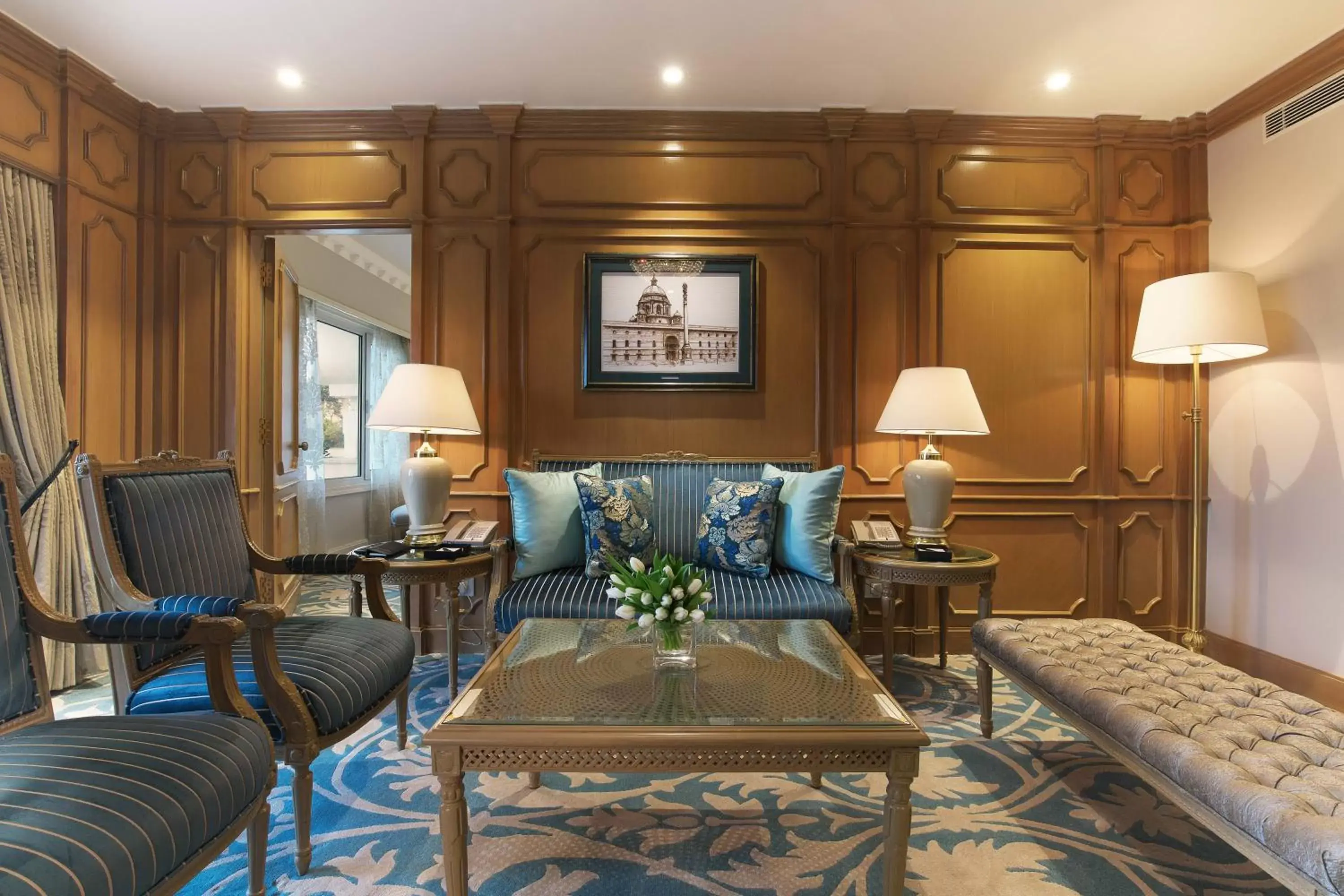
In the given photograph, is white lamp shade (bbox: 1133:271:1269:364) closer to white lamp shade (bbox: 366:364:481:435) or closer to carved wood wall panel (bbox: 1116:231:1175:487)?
carved wood wall panel (bbox: 1116:231:1175:487)

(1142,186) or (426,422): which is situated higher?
(1142,186)

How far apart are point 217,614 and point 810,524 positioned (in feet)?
7.01

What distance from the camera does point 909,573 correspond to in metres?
2.61

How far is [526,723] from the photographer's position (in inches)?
52.6

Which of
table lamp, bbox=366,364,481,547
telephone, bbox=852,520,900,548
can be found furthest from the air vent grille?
table lamp, bbox=366,364,481,547

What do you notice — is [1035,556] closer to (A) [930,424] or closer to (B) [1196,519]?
(B) [1196,519]

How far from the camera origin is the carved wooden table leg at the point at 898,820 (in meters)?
1.31

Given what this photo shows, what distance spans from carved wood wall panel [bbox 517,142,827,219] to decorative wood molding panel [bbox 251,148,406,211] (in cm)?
70

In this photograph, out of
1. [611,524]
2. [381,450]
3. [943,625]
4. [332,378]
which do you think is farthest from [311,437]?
[943,625]

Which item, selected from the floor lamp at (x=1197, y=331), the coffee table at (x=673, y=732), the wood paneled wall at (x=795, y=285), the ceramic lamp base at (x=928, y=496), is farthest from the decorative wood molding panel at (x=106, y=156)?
the floor lamp at (x=1197, y=331)

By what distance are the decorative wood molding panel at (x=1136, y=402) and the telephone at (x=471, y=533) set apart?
330 cm

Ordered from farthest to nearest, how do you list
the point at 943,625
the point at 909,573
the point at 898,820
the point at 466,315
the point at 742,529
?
1. the point at 466,315
2. the point at 943,625
3. the point at 742,529
4. the point at 909,573
5. the point at 898,820

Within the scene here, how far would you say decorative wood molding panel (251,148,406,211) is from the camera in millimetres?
3240

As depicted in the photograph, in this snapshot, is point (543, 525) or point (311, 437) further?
point (311, 437)
